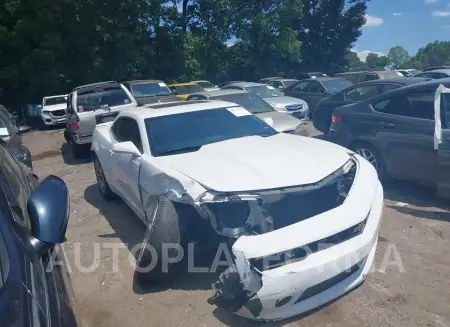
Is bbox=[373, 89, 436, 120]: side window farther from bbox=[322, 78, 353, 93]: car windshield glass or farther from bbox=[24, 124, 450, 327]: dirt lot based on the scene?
bbox=[322, 78, 353, 93]: car windshield glass

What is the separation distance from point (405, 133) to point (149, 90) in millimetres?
9705

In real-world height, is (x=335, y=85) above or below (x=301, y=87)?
above

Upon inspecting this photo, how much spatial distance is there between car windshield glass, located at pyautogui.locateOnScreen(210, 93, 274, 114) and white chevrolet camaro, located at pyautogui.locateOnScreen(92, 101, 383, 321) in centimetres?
456

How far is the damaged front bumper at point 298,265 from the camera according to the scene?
2777mm

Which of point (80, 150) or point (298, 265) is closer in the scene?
point (298, 265)

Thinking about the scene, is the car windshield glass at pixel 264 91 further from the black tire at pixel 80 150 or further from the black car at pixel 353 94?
the black tire at pixel 80 150

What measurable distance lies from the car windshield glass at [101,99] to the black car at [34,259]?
8.28 metres

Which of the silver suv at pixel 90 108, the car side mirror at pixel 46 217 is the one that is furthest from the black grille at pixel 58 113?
the car side mirror at pixel 46 217

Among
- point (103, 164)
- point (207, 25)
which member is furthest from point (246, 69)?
point (103, 164)

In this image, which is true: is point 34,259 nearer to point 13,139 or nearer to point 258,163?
point 258,163

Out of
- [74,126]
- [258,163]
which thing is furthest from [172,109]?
[74,126]

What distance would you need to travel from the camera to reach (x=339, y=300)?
10.9 feet

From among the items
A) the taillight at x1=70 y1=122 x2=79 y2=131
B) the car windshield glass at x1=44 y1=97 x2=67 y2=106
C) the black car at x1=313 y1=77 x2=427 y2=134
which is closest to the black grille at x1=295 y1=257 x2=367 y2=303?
the black car at x1=313 y1=77 x2=427 y2=134

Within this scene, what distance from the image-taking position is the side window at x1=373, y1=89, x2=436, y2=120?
17.7 feet
